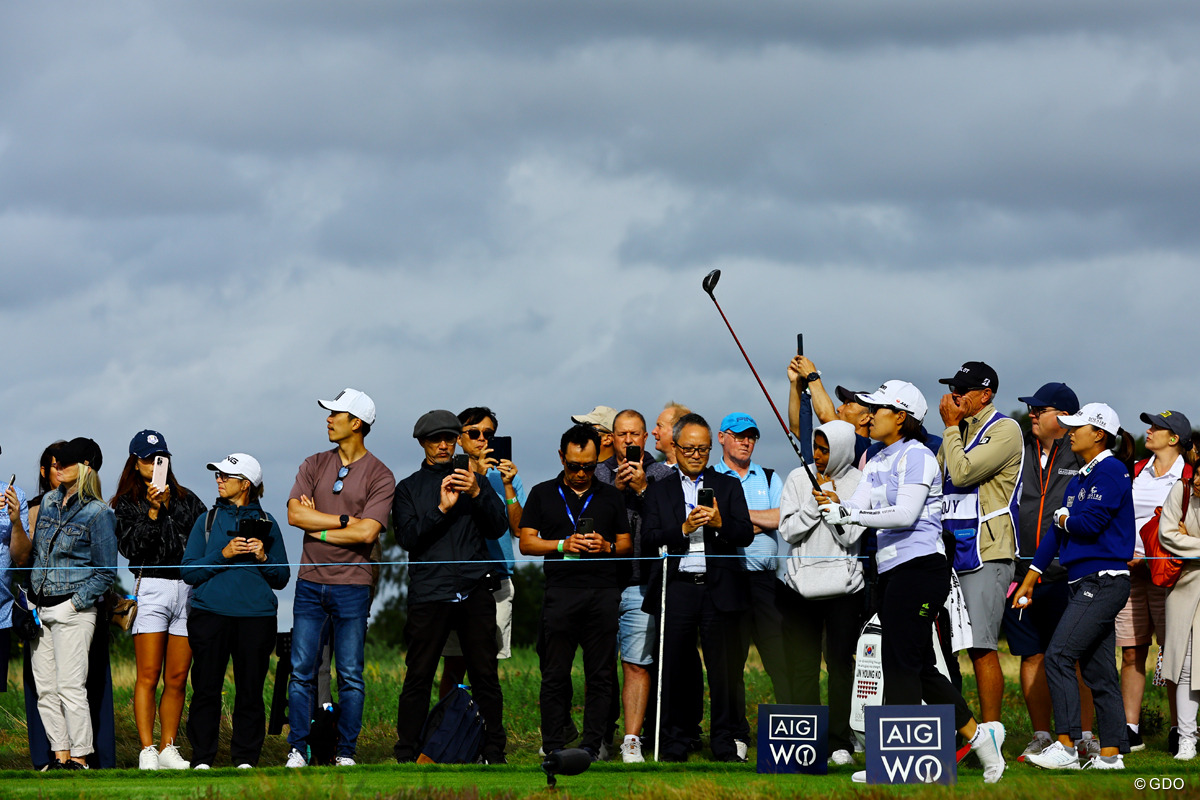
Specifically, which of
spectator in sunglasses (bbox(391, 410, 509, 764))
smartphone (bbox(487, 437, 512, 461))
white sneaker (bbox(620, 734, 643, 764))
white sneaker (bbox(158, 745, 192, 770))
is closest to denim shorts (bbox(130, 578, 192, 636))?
white sneaker (bbox(158, 745, 192, 770))

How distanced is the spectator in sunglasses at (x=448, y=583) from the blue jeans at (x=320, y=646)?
32 centimetres

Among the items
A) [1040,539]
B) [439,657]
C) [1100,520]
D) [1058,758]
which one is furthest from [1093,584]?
[439,657]

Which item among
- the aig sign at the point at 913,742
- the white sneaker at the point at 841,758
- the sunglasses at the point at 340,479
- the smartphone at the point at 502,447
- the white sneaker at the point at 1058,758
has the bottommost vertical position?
the white sneaker at the point at 841,758

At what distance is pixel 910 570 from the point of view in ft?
26.6

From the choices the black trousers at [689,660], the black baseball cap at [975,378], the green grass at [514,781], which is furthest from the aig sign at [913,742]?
the black baseball cap at [975,378]

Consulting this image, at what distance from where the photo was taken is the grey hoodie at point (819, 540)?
9094mm

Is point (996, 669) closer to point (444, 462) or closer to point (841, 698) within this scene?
point (841, 698)

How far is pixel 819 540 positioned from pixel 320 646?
10.8 feet

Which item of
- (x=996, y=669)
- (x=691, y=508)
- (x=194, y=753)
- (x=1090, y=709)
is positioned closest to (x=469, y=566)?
(x=691, y=508)

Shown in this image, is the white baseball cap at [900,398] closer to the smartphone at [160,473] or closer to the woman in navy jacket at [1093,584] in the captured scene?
the woman in navy jacket at [1093,584]

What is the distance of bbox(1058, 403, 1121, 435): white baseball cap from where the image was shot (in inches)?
345

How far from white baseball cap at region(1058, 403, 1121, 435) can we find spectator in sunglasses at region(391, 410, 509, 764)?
3616mm

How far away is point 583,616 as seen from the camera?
9.35 metres

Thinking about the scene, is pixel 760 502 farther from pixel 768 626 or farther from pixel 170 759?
pixel 170 759
